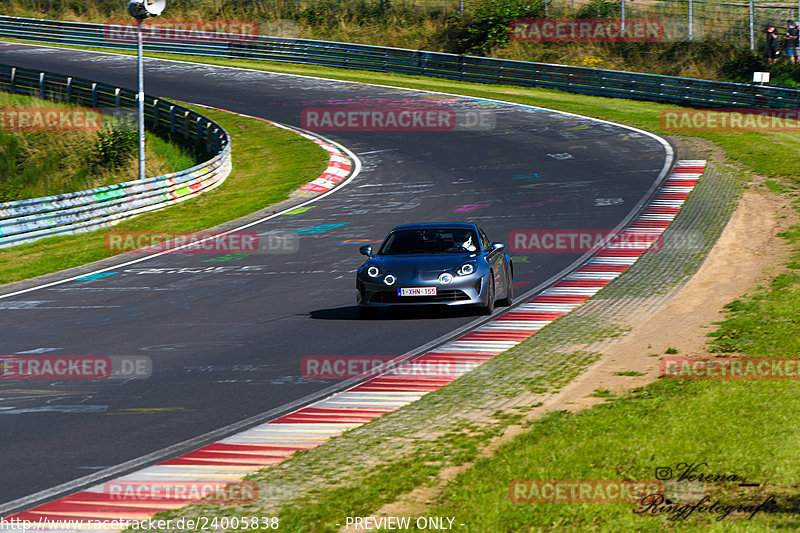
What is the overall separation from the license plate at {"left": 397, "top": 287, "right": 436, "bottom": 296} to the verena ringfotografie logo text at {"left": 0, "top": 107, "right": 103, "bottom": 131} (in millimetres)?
26639

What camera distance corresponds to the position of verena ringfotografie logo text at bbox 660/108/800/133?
34438mm

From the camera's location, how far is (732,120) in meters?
35.6

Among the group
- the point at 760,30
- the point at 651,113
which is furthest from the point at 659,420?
the point at 760,30

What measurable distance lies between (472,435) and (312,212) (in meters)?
17.3

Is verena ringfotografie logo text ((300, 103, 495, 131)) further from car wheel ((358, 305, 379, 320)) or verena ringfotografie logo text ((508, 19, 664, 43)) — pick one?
car wheel ((358, 305, 379, 320))

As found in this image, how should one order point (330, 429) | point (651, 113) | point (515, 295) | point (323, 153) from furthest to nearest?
point (651, 113) → point (323, 153) → point (515, 295) → point (330, 429)

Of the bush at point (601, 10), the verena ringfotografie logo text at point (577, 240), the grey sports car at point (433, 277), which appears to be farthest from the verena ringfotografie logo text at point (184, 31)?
the grey sports car at point (433, 277)

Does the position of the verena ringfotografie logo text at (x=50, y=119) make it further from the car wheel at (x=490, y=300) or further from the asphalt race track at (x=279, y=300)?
the car wheel at (x=490, y=300)

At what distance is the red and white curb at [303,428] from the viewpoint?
21.8ft

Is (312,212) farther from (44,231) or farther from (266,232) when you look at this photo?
(44,231)

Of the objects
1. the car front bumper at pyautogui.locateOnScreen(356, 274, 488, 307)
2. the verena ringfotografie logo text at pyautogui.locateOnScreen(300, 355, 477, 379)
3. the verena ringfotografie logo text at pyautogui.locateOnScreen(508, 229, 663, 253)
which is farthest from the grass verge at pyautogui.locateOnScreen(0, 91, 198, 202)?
the verena ringfotografie logo text at pyautogui.locateOnScreen(300, 355, 477, 379)

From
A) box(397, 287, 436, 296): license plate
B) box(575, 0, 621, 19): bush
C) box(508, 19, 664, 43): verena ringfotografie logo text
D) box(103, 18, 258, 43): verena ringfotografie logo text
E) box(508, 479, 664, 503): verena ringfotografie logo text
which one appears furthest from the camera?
box(103, 18, 258, 43): verena ringfotografie logo text

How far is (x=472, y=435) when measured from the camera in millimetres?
Result: 8031

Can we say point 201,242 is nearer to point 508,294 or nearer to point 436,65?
point 508,294
